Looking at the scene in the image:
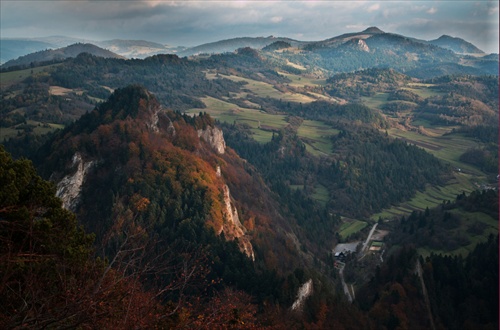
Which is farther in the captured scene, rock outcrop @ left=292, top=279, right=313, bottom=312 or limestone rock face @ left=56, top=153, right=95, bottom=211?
limestone rock face @ left=56, top=153, right=95, bottom=211

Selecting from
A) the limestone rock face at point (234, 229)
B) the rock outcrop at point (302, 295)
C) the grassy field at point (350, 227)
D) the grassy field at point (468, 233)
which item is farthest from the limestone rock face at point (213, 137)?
the rock outcrop at point (302, 295)

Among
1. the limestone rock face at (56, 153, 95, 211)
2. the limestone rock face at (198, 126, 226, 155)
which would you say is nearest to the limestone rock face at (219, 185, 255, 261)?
the limestone rock face at (56, 153, 95, 211)

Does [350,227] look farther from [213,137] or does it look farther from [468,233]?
[213,137]

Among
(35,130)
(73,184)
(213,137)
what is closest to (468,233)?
(213,137)

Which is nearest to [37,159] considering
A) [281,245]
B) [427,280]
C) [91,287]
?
[281,245]

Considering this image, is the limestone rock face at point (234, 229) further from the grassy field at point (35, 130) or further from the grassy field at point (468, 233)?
the grassy field at point (35, 130)

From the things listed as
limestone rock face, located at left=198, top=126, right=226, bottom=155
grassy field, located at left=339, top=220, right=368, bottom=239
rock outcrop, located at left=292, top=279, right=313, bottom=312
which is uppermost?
limestone rock face, located at left=198, top=126, right=226, bottom=155

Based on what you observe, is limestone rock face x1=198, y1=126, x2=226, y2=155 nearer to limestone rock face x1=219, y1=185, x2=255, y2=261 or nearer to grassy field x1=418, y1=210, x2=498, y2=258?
limestone rock face x1=219, y1=185, x2=255, y2=261
